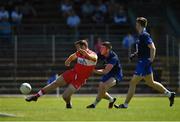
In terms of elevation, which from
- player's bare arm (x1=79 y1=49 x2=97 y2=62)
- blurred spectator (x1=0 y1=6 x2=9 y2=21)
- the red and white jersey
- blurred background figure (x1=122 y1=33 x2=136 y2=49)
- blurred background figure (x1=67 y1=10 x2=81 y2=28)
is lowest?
blurred background figure (x1=122 y1=33 x2=136 y2=49)

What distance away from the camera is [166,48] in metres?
38.2

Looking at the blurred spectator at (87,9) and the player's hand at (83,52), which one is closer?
the player's hand at (83,52)

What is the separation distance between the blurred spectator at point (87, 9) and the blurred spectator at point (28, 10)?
8.13 feet

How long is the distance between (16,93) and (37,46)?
2909mm

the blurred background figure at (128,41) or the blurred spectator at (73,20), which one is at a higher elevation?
the blurred spectator at (73,20)

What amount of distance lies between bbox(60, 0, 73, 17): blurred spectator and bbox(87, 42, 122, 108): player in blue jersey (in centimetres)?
1697

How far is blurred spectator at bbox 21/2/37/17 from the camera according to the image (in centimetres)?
4072

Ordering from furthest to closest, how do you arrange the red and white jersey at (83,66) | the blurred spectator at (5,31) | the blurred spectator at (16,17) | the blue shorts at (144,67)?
1. the blurred spectator at (16,17)
2. the blurred spectator at (5,31)
3. the red and white jersey at (83,66)
4. the blue shorts at (144,67)

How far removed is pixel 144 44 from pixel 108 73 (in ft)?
6.04

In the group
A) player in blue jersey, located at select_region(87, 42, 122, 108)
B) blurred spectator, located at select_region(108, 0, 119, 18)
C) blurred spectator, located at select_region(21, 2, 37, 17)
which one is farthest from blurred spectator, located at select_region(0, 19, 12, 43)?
player in blue jersey, located at select_region(87, 42, 122, 108)

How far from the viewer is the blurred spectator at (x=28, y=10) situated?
4072cm

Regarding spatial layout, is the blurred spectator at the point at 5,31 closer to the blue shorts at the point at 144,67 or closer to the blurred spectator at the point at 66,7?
the blurred spectator at the point at 66,7

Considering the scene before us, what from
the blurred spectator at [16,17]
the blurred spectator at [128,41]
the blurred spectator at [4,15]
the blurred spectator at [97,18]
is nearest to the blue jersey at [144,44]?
the blurred spectator at [128,41]

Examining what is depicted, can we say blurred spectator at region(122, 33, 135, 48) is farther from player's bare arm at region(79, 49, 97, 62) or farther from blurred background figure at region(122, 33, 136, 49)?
player's bare arm at region(79, 49, 97, 62)
